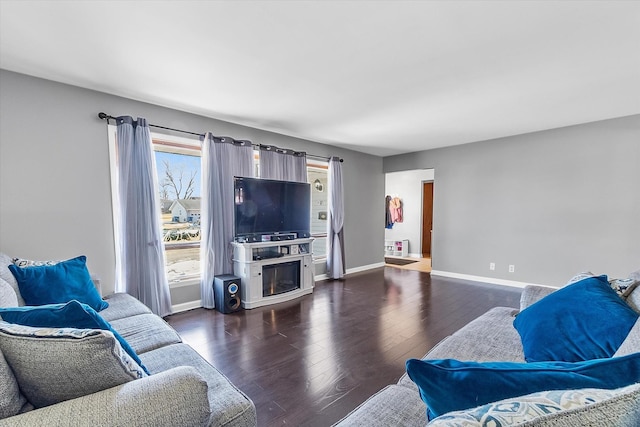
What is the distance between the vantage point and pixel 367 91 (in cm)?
293

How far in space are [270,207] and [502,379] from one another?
3623 millimetres

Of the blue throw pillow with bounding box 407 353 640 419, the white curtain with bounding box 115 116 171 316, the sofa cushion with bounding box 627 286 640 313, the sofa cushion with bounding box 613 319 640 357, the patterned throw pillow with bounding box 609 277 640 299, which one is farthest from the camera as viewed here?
the white curtain with bounding box 115 116 171 316

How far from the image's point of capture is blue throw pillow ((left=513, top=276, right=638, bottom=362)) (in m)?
1.17

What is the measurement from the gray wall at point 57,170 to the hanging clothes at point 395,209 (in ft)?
20.2

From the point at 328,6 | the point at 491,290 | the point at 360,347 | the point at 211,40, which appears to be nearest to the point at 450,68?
the point at 328,6

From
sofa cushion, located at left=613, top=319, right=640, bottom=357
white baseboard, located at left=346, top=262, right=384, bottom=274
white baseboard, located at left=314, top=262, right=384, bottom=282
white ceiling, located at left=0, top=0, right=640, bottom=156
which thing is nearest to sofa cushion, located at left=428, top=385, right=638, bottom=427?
sofa cushion, located at left=613, top=319, right=640, bottom=357

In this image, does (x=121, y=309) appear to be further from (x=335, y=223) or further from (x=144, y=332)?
(x=335, y=223)

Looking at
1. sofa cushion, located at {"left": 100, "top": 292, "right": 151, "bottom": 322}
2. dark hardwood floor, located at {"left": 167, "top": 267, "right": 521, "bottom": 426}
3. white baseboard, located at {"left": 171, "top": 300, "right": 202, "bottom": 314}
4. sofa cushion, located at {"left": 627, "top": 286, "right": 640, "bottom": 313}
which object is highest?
sofa cushion, located at {"left": 627, "top": 286, "right": 640, "bottom": 313}

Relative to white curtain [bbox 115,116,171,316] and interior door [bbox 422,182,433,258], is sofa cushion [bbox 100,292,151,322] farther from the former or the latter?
interior door [bbox 422,182,433,258]

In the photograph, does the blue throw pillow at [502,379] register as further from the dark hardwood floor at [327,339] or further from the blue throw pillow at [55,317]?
the dark hardwood floor at [327,339]

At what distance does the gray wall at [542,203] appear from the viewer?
3.85 m

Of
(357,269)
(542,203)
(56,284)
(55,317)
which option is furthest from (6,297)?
(542,203)

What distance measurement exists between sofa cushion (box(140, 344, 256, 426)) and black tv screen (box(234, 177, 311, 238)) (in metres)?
2.26

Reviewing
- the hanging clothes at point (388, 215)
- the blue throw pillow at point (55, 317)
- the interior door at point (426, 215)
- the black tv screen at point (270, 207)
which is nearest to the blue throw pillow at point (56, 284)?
the blue throw pillow at point (55, 317)
